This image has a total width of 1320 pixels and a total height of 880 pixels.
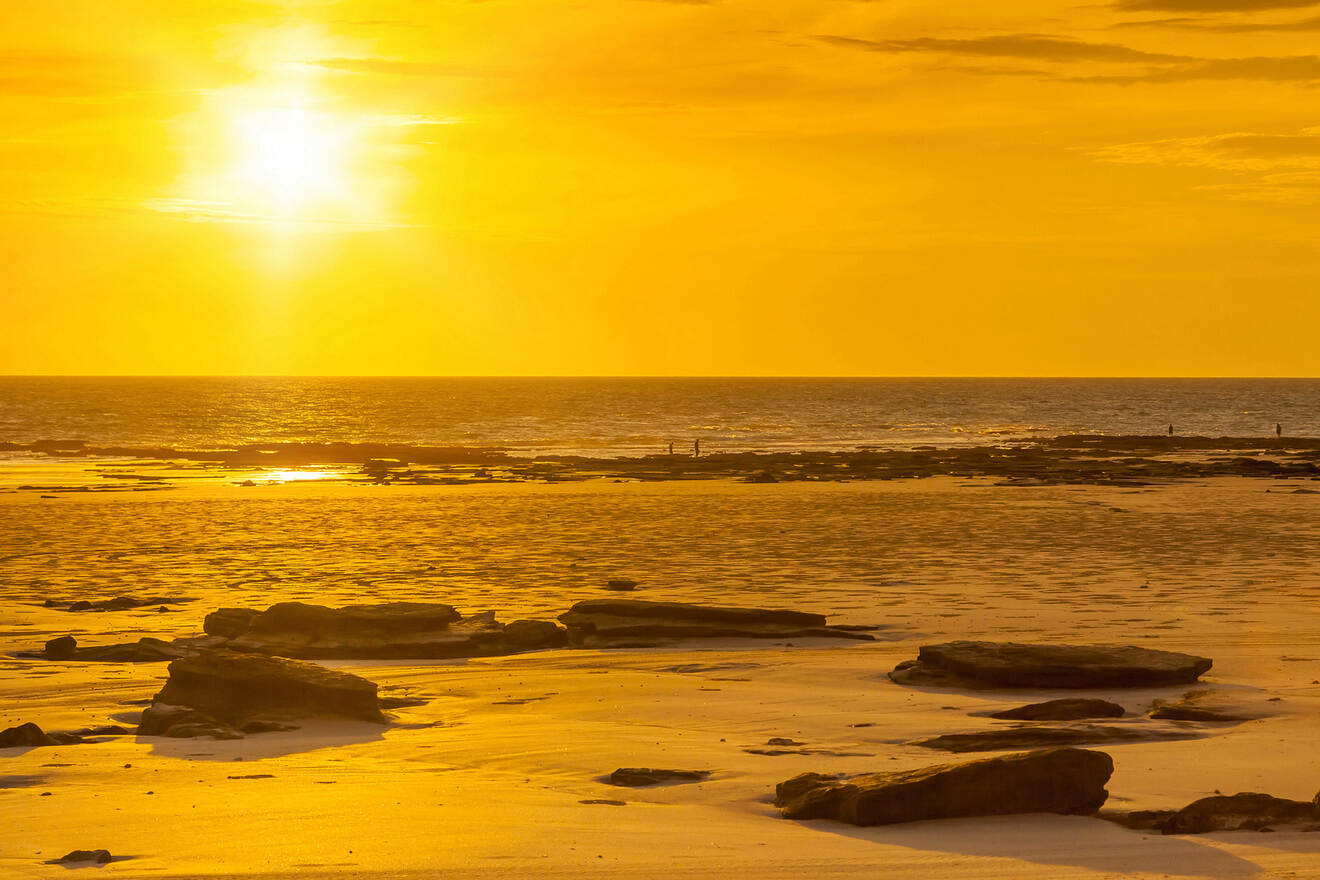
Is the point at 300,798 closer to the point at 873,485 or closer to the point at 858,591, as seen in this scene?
the point at 858,591

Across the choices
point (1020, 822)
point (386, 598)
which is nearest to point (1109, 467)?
point (386, 598)

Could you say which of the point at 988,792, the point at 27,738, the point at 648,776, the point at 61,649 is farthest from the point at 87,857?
the point at 61,649

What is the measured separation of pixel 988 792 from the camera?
8.70m

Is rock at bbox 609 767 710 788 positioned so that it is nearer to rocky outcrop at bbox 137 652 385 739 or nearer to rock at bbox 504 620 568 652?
rocky outcrop at bbox 137 652 385 739

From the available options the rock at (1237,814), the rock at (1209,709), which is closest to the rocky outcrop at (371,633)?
the rock at (1209,709)

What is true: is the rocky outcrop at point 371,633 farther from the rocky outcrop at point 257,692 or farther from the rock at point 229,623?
the rocky outcrop at point 257,692

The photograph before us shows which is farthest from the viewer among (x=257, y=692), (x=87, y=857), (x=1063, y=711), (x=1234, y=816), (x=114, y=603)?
(x=114, y=603)

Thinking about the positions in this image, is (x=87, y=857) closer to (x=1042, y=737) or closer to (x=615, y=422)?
(x=1042, y=737)

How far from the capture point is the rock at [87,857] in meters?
7.91

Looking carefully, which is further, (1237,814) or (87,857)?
(1237,814)

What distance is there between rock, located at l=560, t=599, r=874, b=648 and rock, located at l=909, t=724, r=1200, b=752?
5.65 metres

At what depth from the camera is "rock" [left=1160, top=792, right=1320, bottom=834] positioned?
8359 mm

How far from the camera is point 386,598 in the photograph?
824 inches

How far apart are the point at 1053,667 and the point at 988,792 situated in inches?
187
